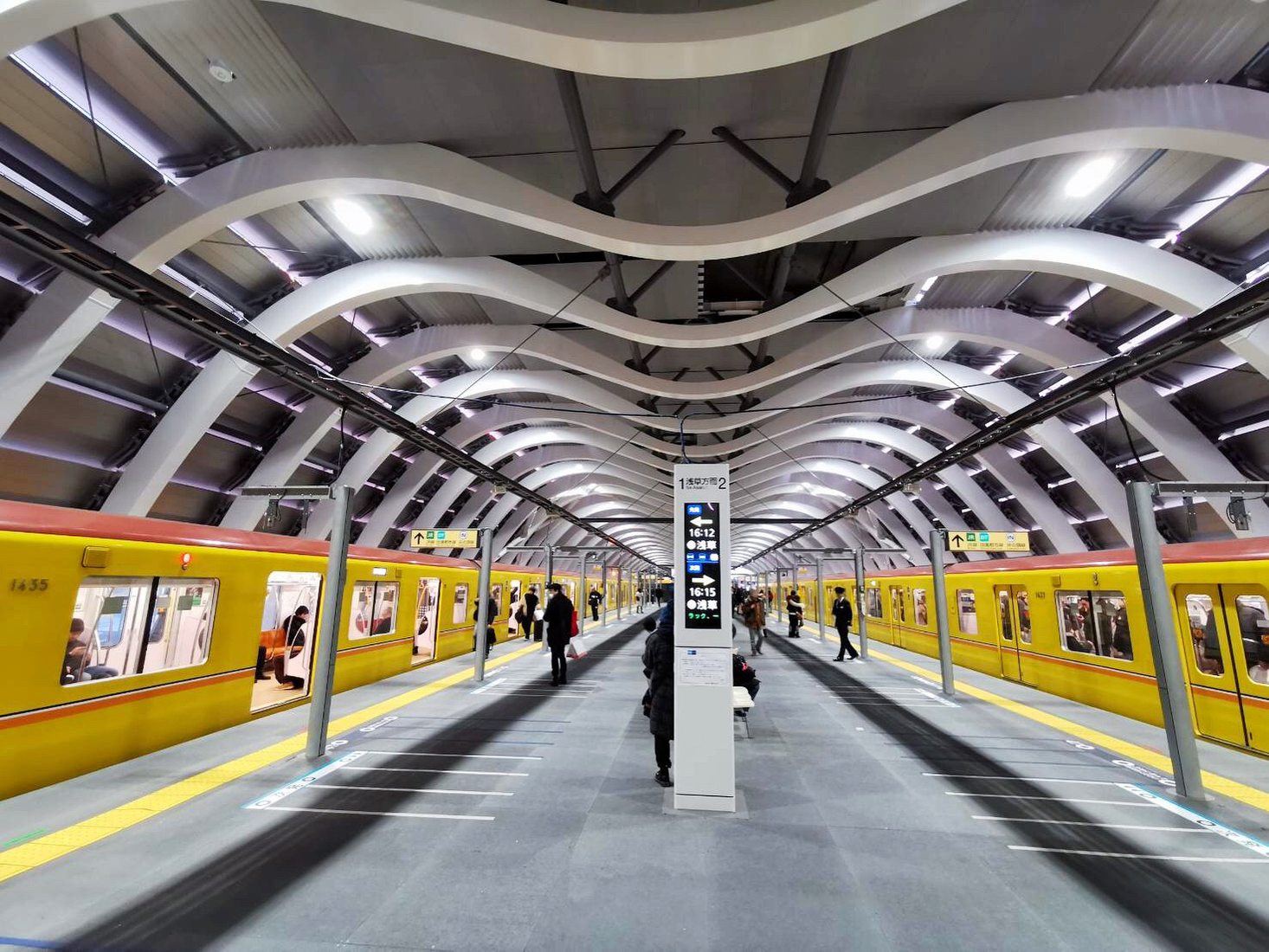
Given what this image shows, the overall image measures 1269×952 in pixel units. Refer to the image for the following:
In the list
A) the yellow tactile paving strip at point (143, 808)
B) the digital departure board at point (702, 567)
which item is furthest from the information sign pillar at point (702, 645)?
the yellow tactile paving strip at point (143, 808)

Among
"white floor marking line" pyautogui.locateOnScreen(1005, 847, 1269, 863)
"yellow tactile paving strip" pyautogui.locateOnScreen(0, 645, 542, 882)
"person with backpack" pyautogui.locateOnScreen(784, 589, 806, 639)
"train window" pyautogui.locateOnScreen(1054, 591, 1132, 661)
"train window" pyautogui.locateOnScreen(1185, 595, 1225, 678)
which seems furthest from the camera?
"person with backpack" pyautogui.locateOnScreen(784, 589, 806, 639)

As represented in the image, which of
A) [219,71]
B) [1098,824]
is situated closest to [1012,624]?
[1098,824]

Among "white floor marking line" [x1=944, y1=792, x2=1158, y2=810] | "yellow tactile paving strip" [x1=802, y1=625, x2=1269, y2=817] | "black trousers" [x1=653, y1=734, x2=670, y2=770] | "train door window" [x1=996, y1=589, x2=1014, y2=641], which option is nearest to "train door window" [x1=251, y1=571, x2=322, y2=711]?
"yellow tactile paving strip" [x1=802, y1=625, x2=1269, y2=817]

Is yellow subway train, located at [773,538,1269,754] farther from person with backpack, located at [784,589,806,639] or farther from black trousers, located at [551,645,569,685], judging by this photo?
black trousers, located at [551,645,569,685]

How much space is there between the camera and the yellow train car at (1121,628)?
6.95 meters

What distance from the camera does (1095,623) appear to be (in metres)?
9.88

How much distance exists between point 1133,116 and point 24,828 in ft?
44.3

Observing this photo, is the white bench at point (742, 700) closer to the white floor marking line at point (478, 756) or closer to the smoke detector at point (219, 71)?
the white floor marking line at point (478, 756)

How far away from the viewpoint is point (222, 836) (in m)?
4.44

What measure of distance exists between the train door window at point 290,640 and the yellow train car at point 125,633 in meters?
0.12

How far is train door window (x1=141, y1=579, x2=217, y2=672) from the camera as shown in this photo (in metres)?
6.45

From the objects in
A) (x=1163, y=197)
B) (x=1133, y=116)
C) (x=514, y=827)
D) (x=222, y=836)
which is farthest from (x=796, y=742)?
(x=1163, y=197)

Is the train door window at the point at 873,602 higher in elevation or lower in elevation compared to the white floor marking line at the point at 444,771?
higher

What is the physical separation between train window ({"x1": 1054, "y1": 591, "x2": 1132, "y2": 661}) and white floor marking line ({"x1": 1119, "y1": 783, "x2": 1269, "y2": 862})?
14.1 feet
